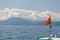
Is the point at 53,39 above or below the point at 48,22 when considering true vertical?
below

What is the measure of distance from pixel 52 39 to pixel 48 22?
183cm

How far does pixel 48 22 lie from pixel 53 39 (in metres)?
1.92

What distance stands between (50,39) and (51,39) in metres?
0.26

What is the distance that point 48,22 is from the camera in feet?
89.7

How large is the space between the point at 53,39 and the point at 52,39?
0.82ft

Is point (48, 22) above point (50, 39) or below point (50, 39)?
above

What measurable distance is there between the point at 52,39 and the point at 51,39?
1.51 feet

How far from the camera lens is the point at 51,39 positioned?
27.2 metres

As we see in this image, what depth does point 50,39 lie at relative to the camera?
26.9 meters

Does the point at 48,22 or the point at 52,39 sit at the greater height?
the point at 48,22

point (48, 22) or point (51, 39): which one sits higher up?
point (48, 22)
